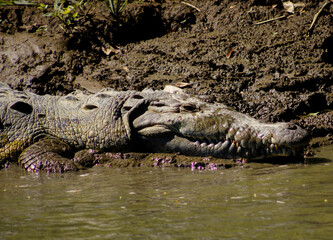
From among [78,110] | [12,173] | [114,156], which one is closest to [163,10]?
[78,110]

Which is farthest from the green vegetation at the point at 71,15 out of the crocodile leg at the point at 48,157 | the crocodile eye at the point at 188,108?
the crocodile eye at the point at 188,108

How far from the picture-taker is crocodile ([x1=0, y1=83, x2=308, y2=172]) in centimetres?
429

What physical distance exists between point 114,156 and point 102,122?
439mm

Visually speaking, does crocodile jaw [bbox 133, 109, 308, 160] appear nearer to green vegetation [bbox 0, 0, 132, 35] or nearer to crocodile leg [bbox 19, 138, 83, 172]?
crocodile leg [bbox 19, 138, 83, 172]

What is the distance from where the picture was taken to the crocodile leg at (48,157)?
469 cm

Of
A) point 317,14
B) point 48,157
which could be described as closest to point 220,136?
point 48,157

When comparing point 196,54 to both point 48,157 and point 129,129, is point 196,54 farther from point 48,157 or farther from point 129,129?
point 48,157

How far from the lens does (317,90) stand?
6434 millimetres

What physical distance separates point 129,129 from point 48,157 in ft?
3.17

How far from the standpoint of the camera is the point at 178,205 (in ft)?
8.87

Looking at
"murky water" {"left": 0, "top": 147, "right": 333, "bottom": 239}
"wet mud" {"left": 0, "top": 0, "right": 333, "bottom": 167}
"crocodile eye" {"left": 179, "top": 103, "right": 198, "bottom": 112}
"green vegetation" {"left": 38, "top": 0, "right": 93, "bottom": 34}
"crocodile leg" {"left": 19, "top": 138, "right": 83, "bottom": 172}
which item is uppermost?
"green vegetation" {"left": 38, "top": 0, "right": 93, "bottom": 34}

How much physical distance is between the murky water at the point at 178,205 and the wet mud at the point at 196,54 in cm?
231

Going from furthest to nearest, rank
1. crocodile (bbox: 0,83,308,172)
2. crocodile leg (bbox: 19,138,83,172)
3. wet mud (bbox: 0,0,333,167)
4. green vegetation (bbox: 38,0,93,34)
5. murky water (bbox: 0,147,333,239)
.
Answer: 1. green vegetation (bbox: 38,0,93,34)
2. wet mud (bbox: 0,0,333,167)
3. crocodile leg (bbox: 19,138,83,172)
4. crocodile (bbox: 0,83,308,172)
5. murky water (bbox: 0,147,333,239)

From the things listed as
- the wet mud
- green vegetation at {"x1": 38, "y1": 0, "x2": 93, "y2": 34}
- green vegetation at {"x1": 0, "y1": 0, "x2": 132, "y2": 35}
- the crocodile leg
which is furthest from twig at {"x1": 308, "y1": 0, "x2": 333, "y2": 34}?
the crocodile leg
